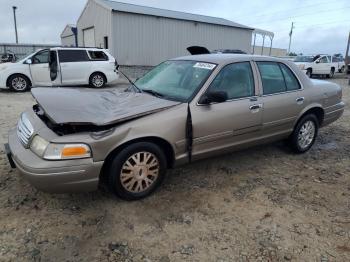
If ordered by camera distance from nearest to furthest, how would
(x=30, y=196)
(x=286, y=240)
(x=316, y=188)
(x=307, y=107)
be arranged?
(x=286, y=240)
(x=30, y=196)
(x=316, y=188)
(x=307, y=107)

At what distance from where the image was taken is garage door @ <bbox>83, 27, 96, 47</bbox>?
2288cm

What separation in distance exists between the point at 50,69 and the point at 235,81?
9313 mm

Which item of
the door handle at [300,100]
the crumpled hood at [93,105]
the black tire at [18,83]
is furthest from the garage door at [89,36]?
the door handle at [300,100]

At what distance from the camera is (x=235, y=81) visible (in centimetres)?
411

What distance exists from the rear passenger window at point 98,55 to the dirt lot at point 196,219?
29.0 feet

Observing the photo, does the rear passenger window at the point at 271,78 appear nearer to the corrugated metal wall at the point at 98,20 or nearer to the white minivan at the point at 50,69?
the white minivan at the point at 50,69

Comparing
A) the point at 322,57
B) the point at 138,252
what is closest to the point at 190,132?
the point at 138,252

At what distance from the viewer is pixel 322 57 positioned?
21594 millimetres

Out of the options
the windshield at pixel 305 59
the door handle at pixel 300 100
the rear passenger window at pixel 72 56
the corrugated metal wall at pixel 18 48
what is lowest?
the door handle at pixel 300 100

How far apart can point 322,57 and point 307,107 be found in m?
19.1

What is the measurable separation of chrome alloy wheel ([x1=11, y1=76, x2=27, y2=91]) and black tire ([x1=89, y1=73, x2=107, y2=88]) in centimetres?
240

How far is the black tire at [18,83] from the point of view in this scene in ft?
37.2

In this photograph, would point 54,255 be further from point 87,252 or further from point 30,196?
point 30,196

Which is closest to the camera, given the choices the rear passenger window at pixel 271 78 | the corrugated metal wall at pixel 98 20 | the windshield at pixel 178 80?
the windshield at pixel 178 80
